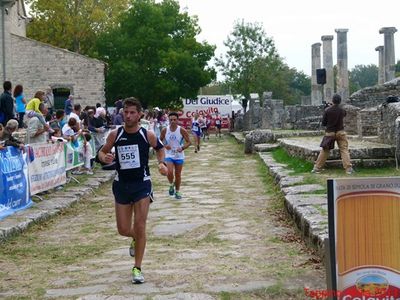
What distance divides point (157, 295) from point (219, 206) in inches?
221

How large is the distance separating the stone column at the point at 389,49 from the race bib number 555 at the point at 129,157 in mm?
36357

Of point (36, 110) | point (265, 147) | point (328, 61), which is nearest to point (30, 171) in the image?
point (36, 110)

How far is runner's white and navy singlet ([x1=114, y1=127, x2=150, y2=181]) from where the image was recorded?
21.0 ft

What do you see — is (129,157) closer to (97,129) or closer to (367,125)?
(97,129)

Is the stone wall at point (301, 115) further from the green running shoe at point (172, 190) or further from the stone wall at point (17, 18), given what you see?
the green running shoe at point (172, 190)

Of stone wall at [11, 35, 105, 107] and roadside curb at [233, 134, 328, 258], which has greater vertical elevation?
stone wall at [11, 35, 105, 107]

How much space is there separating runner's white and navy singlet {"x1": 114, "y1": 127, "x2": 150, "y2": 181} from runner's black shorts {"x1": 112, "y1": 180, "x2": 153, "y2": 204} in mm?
52

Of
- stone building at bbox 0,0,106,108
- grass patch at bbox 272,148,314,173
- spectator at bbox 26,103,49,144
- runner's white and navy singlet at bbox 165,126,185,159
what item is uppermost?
stone building at bbox 0,0,106,108

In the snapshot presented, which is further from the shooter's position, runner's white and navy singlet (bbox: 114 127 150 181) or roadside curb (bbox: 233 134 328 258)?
roadside curb (bbox: 233 134 328 258)

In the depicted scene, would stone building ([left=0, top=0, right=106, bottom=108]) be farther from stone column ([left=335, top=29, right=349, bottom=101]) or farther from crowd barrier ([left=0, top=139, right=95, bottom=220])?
crowd barrier ([left=0, top=139, right=95, bottom=220])

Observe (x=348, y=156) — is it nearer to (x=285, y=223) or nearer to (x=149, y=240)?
(x=285, y=223)

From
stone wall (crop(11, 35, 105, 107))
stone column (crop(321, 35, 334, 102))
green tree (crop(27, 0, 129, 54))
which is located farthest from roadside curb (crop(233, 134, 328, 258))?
green tree (crop(27, 0, 129, 54))

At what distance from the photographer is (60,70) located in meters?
32.9

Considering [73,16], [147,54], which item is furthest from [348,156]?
[73,16]
